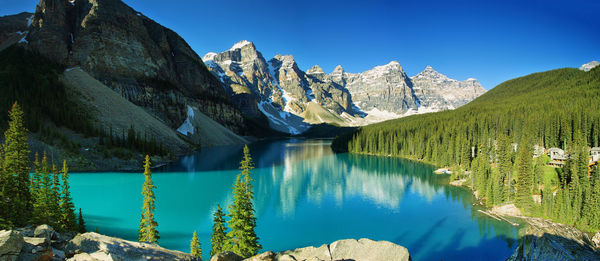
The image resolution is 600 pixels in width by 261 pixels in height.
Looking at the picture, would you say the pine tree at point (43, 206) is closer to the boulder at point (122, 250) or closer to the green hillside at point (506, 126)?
the boulder at point (122, 250)

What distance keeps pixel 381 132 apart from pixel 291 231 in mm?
68423

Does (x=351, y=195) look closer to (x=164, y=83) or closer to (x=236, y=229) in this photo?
(x=236, y=229)

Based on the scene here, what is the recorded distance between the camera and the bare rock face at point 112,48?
85.3 m

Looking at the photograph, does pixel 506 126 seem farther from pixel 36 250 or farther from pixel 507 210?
pixel 36 250

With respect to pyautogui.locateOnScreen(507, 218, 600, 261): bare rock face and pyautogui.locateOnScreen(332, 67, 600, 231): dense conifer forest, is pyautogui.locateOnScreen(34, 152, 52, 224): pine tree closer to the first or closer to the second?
pyautogui.locateOnScreen(507, 218, 600, 261): bare rock face

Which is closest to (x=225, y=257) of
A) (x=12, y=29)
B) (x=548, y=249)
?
(x=548, y=249)

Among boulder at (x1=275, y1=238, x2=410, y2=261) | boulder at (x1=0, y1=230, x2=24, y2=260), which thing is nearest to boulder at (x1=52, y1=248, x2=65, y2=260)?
boulder at (x1=0, y1=230, x2=24, y2=260)

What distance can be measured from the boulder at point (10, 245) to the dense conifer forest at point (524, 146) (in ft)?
107

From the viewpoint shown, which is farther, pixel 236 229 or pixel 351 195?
pixel 351 195

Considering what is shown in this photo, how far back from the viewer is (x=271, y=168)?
5519 cm

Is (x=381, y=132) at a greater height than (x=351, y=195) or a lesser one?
greater

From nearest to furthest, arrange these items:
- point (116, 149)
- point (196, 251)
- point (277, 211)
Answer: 1. point (196, 251)
2. point (277, 211)
3. point (116, 149)

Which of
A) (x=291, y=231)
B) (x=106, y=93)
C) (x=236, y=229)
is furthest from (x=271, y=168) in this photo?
(x=106, y=93)

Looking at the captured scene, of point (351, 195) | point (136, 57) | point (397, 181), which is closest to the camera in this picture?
point (351, 195)
